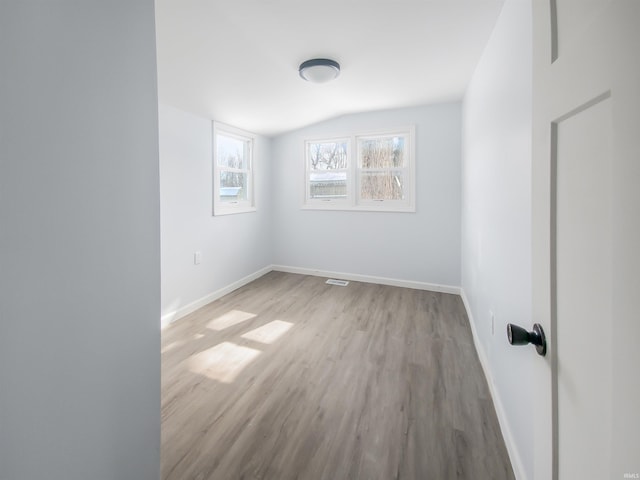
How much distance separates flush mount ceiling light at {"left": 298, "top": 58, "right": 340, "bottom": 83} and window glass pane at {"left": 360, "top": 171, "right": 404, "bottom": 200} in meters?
1.84

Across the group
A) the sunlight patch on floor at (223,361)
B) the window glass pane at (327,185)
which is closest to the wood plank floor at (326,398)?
the sunlight patch on floor at (223,361)

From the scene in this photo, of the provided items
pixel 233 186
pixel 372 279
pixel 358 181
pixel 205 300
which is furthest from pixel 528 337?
pixel 233 186

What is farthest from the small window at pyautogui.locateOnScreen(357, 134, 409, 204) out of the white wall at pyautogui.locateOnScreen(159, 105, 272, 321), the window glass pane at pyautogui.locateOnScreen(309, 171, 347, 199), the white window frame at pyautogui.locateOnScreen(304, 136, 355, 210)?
the white wall at pyautogui.locateOnScreen(159, 105, 272, 321)

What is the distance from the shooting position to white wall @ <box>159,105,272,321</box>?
2.96 metres

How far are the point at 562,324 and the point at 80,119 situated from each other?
1.23 m

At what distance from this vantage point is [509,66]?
159 centimetres

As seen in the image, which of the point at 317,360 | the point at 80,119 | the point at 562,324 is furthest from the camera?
the point at 317,360

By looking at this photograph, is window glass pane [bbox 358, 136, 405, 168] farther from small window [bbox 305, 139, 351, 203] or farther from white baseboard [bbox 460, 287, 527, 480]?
white baseboard [bbox 460, 287, 527, 480]

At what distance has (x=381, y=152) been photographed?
4.19m

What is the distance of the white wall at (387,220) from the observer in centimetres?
378

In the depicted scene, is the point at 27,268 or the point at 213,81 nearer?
the point at 27,268

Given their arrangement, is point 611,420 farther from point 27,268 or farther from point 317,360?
point 317,360

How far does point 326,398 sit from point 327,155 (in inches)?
135

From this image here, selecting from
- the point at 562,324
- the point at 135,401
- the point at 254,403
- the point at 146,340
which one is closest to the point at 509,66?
the point at 562,324
